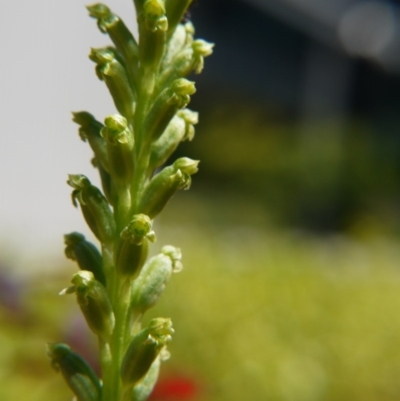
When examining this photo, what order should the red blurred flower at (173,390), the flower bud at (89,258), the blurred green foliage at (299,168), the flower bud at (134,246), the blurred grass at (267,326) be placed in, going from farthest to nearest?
1. the blurred green foliage at (299,168)
2. the blurred grass at (267,326)
3. the red blurred flower at (173,390)
4. the flower bud at (89,258)
5. the flower bud at (134,246)

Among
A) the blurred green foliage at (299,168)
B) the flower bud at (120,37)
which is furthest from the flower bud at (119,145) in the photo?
the blurred green foliage at (299,168)

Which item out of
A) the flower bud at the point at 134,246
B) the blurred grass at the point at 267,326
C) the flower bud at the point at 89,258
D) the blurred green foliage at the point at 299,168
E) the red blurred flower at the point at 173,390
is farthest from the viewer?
the blurred green foliage at the point at 299,168

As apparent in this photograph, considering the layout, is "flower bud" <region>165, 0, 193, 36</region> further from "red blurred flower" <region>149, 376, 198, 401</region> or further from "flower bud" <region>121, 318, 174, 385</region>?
"red blurred flower" <region>149, 376, 198, 401</region>

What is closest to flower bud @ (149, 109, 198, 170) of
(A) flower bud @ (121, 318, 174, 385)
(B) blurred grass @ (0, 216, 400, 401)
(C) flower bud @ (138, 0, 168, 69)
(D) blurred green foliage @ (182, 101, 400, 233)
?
(C) flower bud @ (138, 0, 168, 69)

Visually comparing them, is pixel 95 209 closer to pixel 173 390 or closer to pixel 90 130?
pixel 90 130

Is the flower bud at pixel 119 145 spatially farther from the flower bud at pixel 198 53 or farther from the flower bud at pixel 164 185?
the flower bud at pixel 198 53

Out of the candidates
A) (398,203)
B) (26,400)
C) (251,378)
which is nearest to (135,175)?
(26,400)

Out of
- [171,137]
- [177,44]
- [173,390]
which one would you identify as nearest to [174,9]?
[177,44]
